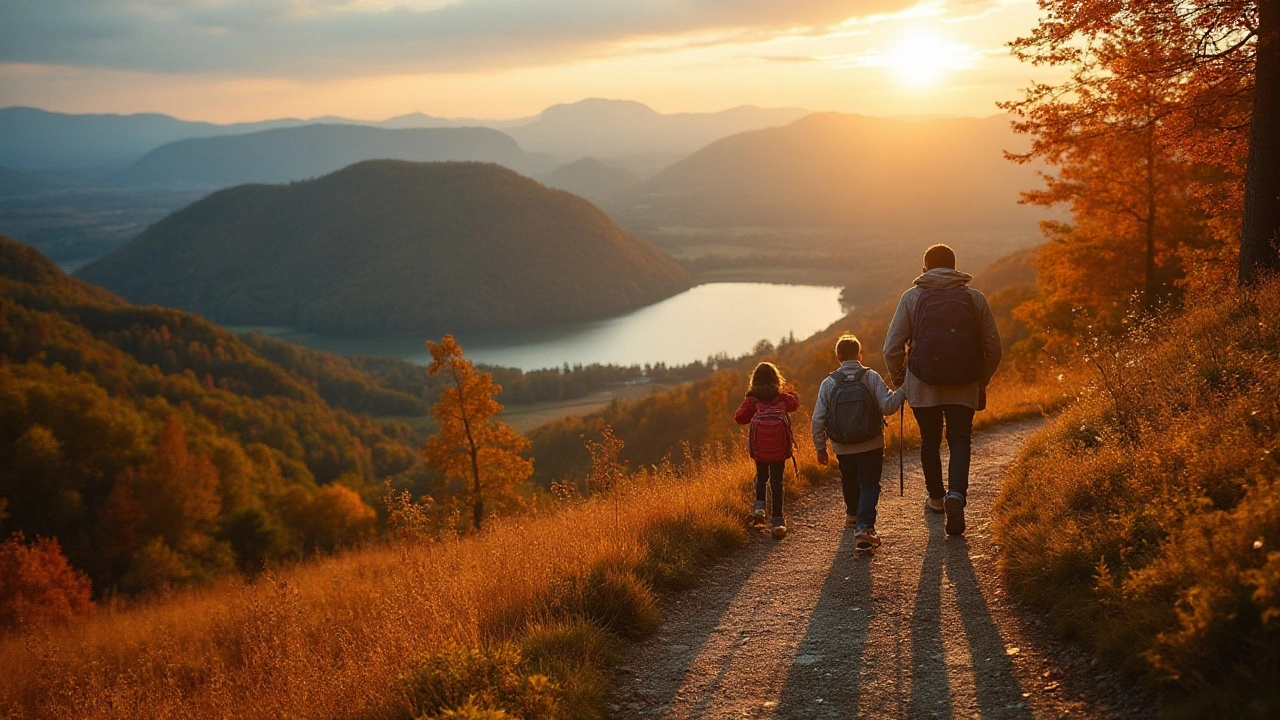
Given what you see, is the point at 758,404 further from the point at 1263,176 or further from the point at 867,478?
the point at 1263,176

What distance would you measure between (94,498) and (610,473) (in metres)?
53.1

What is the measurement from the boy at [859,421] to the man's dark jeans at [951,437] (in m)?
0.25

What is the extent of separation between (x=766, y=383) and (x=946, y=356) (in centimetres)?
151

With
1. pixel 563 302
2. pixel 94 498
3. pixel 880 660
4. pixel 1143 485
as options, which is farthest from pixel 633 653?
pixel 563 302

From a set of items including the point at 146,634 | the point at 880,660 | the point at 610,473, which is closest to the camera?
the point at 880,660

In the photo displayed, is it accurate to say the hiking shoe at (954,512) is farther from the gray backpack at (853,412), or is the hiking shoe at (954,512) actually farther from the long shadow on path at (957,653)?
the gray backpack at (853,412)

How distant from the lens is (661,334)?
482 feet

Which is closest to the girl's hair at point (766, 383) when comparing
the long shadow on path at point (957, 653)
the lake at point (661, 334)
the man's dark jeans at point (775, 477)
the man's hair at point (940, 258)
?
the man's dark jeans at point (775, 477)

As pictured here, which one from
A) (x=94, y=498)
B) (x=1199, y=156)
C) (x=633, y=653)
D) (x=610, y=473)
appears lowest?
(x=94, y=498)

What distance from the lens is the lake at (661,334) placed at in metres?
131

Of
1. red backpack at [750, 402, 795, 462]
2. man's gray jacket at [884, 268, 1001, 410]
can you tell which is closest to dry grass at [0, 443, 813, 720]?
red backpack at [750, 402, 795, 462]

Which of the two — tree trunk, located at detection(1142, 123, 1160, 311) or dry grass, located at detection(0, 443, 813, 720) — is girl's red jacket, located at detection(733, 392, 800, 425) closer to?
dry grass, located at detection(0, 443, 813, 720)

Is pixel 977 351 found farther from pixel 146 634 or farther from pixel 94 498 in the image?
pixel 94 498

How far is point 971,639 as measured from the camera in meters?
4.32
